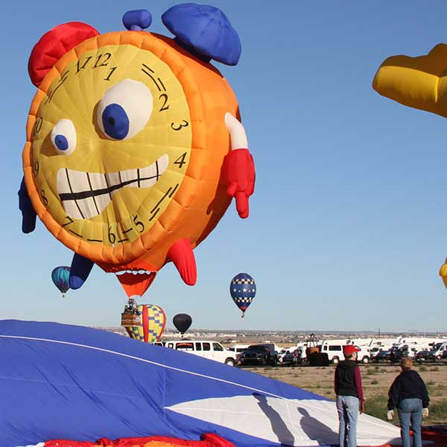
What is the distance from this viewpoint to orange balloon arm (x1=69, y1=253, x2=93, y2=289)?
1288cm

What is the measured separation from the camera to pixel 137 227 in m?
11.6

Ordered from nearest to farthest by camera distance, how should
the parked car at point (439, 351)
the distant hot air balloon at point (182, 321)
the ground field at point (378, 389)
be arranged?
the ground field at point (378, 389), the distant hot air balloon at point (182, 321), the parked car at point (439, 351)

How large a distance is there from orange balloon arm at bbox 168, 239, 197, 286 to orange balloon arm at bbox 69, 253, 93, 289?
1.90 m

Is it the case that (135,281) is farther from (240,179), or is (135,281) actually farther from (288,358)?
(288,358)

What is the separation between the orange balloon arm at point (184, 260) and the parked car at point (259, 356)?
19529mm

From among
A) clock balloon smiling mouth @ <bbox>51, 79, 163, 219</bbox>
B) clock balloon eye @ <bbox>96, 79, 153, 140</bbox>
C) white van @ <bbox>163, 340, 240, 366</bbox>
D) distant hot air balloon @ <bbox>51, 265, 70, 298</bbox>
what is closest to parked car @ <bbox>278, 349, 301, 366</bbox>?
white van @ <bbox>163, 340, 240, 366</bbox>

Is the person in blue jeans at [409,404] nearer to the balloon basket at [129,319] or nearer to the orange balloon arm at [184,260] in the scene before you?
the orange balloon arm at [184,260]

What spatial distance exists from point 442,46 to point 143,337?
9653mm

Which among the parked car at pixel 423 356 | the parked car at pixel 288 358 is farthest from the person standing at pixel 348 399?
the parked car at pixel 423 356

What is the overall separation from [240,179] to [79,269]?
335cm

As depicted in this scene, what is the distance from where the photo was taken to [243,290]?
29.0 m

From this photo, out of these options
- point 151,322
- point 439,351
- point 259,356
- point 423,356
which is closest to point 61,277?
point 259,356

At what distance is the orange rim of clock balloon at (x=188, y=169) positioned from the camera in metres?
11.3

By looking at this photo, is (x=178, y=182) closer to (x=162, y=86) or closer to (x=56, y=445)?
(x=162, y=86)
